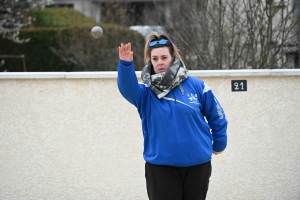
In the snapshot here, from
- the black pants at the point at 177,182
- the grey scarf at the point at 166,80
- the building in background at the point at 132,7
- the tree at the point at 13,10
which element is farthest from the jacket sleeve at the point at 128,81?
the building in background at the point at 132,7

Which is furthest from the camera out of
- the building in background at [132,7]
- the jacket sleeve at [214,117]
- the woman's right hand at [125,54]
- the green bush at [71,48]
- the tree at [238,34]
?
the building in background at [132,7]

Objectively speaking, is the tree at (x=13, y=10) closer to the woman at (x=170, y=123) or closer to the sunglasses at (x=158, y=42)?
the sunglasses at (x=158, y=42)

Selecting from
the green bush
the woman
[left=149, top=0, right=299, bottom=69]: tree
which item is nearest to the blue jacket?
the woman

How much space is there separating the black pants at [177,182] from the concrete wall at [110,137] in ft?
8.19

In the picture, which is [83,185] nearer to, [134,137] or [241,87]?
[134,137]

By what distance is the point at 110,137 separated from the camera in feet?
19.9

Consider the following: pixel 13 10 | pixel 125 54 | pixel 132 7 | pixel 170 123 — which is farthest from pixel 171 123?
pixel 132 7

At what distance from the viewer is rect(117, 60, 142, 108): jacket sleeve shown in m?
3.44

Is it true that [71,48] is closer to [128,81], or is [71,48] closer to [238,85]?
[238,85]

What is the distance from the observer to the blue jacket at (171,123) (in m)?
3.45

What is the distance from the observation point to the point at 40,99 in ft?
19.9

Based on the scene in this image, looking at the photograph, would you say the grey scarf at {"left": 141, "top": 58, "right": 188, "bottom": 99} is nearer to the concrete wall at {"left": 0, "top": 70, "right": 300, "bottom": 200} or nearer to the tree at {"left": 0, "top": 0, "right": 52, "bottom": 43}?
the concrete wall at {"left": 0, "top": 70, "right": 300, "bottom": 200}

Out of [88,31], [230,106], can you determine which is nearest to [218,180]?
[230,106]

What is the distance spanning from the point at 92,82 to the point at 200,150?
2.80 m
